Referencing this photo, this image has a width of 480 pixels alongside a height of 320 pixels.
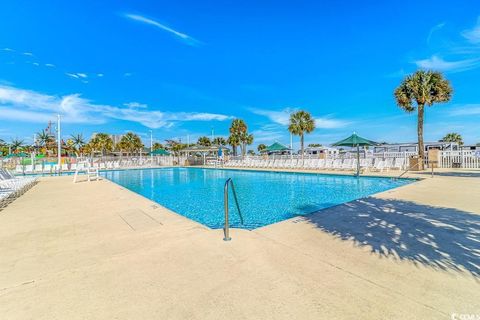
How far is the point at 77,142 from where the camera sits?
45219mm

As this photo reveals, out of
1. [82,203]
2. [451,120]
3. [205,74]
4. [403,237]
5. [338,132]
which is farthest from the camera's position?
[338,132]

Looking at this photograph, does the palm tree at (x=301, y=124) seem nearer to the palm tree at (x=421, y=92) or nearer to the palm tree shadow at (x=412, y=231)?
the palm tree at (x=421, y=92)

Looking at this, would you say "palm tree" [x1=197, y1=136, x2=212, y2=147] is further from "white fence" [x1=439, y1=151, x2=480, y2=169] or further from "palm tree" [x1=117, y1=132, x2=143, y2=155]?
"white fence" [x1=439, y1=151, x2=480, y2=169]

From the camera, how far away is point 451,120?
2391 centimetres

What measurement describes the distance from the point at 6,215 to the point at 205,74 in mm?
27391

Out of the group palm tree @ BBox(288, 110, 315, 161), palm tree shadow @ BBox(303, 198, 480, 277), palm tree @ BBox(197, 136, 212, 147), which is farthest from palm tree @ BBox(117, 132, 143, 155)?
palm tree shadow @ BBox(303, 198, 480, 277)

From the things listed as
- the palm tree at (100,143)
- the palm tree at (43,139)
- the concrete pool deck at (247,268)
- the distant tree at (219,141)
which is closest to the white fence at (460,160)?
the concrete pool deck at (247,268)

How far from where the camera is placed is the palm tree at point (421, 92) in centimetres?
1307

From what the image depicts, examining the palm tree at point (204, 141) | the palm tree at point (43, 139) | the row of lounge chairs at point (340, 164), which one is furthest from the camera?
the palm tree at point (204, 141)

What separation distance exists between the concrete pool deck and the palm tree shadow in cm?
2

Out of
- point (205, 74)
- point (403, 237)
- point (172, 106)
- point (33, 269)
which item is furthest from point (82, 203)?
point (172, 106)

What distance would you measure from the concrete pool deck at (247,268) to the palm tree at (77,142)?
1943 inches

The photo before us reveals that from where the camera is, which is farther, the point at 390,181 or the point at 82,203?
the point at 390,181

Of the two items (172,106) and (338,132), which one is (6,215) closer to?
(172,106)
